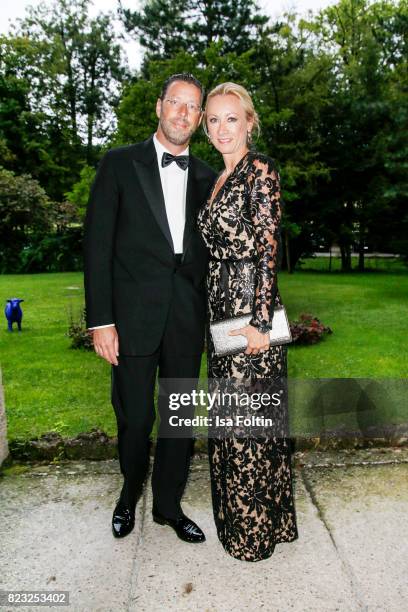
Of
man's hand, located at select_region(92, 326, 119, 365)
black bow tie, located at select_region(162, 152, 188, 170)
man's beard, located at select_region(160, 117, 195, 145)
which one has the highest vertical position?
man's beard, located at select_region(160, 117, 195, 145)

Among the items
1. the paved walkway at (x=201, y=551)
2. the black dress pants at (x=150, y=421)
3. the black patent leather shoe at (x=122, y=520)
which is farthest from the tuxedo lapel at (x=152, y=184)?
the paved walkway at (x=201, y=551)

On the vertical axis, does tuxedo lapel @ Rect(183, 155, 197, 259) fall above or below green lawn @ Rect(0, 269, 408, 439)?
above

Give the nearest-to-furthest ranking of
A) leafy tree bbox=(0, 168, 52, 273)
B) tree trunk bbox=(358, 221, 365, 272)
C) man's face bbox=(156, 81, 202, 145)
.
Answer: man's face bbox=(156, 81, 202, 145), leafy tree bbox=(0, 168, 52, 273), tree trunk bbox=(358, 221, 365, 272)

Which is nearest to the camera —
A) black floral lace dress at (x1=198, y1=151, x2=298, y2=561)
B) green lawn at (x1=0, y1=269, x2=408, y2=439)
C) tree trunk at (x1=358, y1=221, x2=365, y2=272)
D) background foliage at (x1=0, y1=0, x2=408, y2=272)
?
black floral lace dress at (x1=198, y1=151, x2=298, y2=561)

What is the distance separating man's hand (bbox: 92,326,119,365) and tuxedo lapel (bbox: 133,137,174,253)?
1.84ft

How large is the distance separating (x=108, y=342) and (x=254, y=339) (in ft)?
2.66

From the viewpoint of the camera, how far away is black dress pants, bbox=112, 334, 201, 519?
9.25ft

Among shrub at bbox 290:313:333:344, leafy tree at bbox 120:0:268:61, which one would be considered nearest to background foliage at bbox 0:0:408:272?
leafy tree at bbox 120:0:268:61

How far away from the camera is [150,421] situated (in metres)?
2.88

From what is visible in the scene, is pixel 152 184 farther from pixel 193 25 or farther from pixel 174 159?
pixel 193 25

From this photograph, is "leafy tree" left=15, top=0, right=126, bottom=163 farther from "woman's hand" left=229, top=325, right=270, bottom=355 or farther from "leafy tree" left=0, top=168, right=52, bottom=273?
"woman's hand" left=229, top=325, right=270, bottom=355

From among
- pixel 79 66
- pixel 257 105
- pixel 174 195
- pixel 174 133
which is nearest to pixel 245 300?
pixel 174 195

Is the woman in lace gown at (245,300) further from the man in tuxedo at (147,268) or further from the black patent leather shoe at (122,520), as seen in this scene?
the black patent leather shoe at (122,520)

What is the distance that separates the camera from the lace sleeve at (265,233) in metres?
2.41
